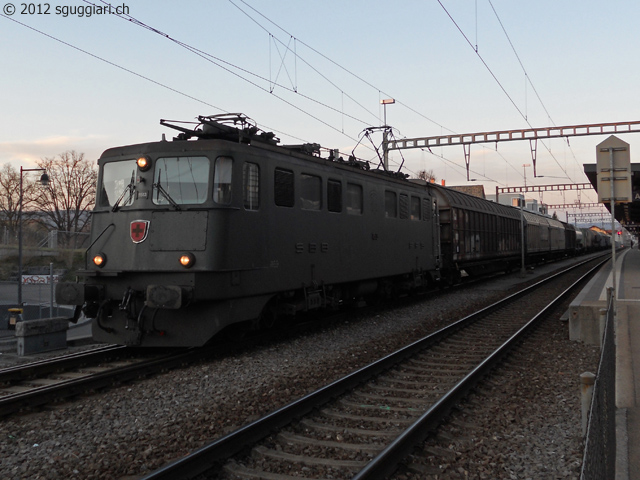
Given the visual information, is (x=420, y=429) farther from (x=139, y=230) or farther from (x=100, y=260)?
(x=100, y=260)

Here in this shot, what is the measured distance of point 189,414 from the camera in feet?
19.2

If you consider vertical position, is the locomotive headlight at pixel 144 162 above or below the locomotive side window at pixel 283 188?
above

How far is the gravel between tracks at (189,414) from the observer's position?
15.2 ft

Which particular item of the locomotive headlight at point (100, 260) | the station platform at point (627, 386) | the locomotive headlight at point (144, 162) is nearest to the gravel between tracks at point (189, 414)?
the station platform at point (627, 386)

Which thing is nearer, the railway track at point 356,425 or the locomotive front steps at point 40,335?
the railway track at point 356,425

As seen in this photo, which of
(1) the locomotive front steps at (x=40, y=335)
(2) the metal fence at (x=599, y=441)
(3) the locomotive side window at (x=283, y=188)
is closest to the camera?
(2) the metal fence at (x=599, y=441)

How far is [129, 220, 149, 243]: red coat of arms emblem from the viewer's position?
829 cm

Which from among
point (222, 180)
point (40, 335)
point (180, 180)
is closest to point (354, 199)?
point (222, 180)

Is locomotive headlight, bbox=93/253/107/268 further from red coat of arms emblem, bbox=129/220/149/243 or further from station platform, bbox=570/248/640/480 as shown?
station platform, bbox=570/248/640/480

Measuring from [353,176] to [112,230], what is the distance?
5.17 m

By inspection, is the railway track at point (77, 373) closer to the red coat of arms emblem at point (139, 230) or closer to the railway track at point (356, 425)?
the red coat of arms emblem at point (139, 230)

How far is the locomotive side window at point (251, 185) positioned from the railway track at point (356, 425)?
3.10 m

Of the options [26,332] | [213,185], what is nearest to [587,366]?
[213,185]

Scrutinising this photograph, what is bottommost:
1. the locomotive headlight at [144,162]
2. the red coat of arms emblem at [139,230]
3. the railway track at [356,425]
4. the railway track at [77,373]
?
the railway track at [356,425]
